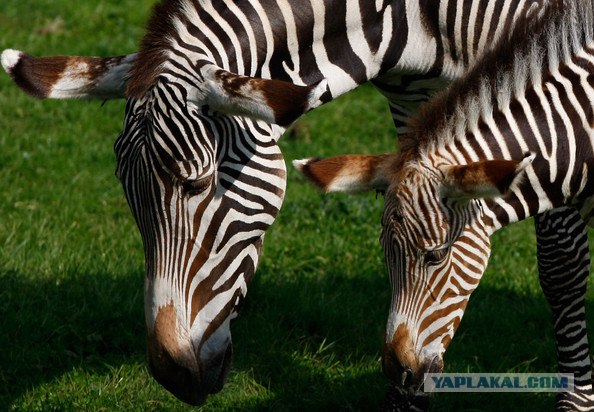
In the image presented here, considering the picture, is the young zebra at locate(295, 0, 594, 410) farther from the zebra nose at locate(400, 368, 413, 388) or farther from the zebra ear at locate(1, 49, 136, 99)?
the zebra ear at locate(1, 49, 136, 99)

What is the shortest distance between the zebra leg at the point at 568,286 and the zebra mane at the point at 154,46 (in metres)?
3.01

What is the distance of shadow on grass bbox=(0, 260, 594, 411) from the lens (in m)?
7.31

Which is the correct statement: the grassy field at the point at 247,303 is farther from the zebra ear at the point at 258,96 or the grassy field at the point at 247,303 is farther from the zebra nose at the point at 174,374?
the zebra ear at the point at 258,96

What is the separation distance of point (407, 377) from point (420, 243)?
778mm

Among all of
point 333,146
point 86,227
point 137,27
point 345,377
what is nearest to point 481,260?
point 345,377

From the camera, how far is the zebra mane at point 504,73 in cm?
562

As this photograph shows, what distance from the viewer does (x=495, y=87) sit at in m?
5.69

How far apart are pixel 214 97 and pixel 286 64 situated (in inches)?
39.4

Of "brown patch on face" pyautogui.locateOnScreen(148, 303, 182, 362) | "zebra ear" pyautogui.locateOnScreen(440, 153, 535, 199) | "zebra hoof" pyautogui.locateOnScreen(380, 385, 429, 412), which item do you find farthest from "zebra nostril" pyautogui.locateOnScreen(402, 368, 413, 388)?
"zebra hoof" pyautogui.locateOnScreen(380, 385, 429, 412)

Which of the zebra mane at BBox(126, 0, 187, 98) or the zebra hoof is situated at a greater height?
the zebra mane at BBox(126, 0, 187, 98)

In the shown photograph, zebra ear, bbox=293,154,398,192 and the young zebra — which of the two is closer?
the young zebra

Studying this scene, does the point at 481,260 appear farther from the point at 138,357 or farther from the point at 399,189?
the point at 138,357

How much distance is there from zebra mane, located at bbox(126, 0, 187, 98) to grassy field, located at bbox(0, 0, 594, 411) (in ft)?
8.36

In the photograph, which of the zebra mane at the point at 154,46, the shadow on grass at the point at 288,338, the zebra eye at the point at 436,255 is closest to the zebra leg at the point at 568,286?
the shadow on grass at the point at 288,338
